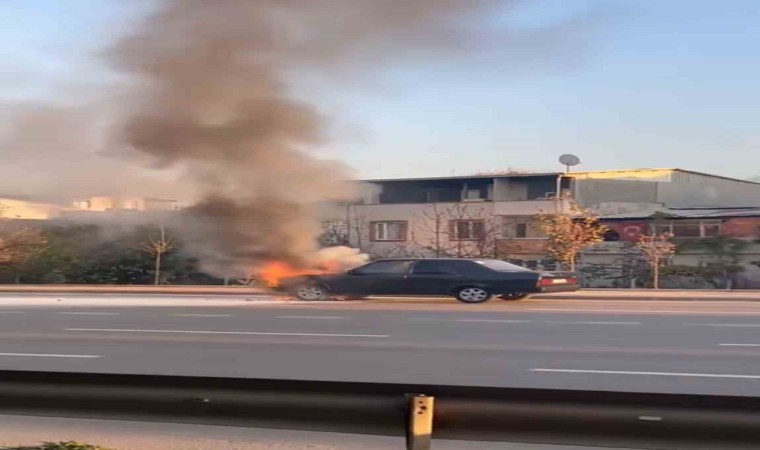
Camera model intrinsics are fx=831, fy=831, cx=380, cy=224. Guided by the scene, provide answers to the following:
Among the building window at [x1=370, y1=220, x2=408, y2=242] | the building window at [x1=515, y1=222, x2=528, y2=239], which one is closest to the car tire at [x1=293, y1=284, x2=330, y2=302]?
the building window at [x1=370, y1=220, x2=408, y2=242]

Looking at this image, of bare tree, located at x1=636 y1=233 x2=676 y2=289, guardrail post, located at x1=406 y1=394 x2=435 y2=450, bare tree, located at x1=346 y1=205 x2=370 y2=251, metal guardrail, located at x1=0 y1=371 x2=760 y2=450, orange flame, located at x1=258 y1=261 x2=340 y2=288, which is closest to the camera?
metal guardrail, located at x1=0 y1=371 x2=760 y2=450

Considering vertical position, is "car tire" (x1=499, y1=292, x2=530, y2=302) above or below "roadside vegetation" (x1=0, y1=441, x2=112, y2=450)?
above

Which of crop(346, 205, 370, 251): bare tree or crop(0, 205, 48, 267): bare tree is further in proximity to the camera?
crop(0, 205, 48, 267): bare tree

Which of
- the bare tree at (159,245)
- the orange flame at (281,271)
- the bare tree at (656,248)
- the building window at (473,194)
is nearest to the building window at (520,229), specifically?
the building window at (473,194)

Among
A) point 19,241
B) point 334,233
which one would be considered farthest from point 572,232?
point 19,241

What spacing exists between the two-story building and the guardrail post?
799 mm

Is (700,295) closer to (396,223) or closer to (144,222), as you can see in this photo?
(396,223)

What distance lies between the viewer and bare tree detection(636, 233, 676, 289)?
3.70 meters

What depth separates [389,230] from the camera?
12.7 feet

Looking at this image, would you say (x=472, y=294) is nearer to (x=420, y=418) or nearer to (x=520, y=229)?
(x=520, y=229)

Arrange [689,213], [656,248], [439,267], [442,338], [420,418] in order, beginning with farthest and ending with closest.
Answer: [442,338], [439,267], [656,248], [689,213], [420,418]

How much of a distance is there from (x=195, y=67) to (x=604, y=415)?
2.37 metres

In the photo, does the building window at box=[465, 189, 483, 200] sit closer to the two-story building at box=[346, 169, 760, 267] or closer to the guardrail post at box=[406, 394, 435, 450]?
the two-story building at box=[346, 169, 760, 267]

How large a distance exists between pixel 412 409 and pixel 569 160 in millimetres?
1266
